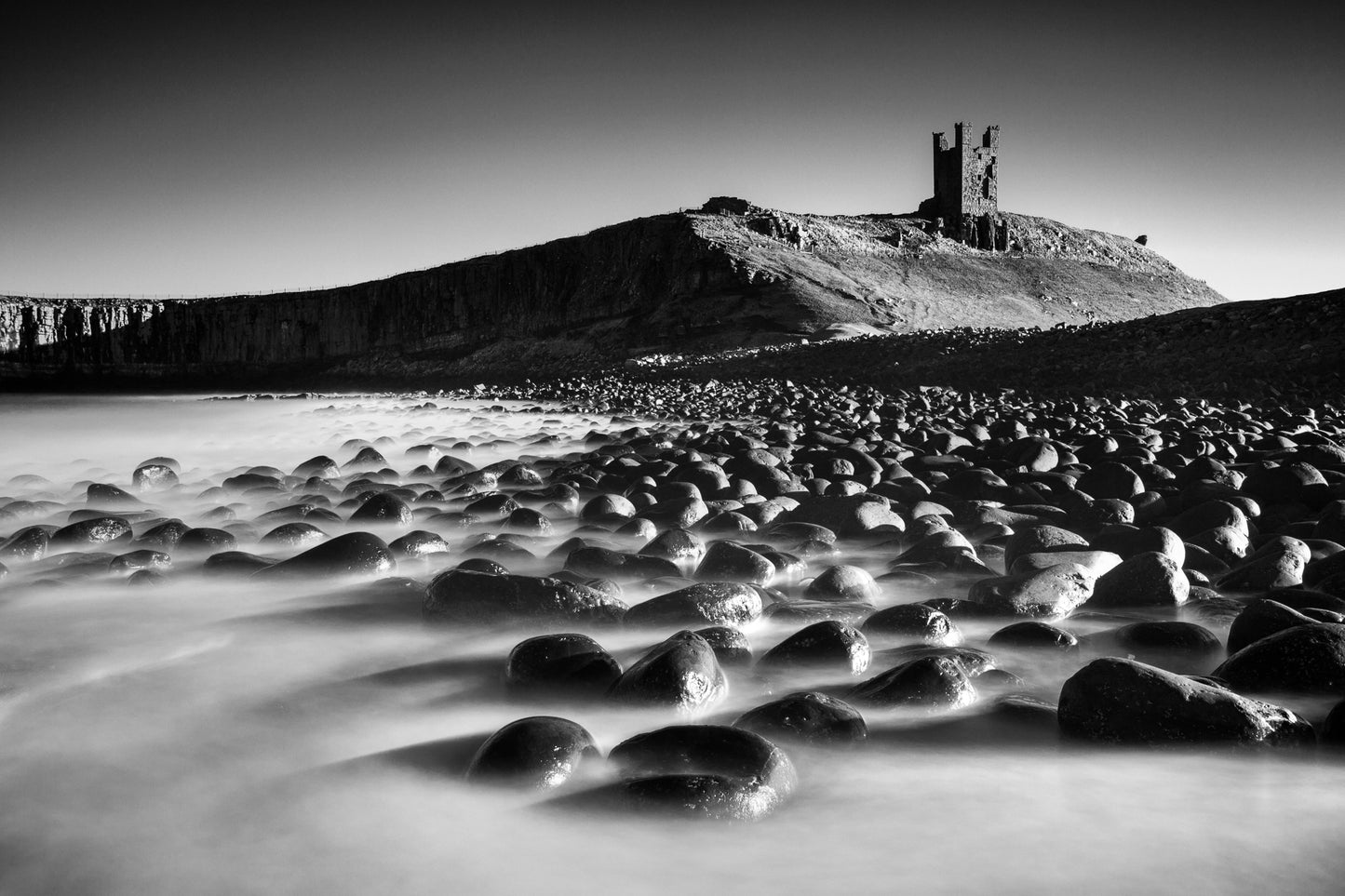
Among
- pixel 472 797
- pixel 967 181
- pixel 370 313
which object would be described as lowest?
pixel 472 797

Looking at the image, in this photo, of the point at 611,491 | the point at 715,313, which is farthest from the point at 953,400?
the point at 715,313

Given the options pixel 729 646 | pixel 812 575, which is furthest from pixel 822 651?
pixel 812 575

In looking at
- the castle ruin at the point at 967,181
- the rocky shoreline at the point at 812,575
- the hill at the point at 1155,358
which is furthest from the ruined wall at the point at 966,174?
the rocky shoreline at the point at 812,575

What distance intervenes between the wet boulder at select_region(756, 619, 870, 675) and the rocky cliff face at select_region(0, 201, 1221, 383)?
28.2m

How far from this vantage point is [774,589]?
270 centimetres

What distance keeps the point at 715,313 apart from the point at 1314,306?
23.8 metres

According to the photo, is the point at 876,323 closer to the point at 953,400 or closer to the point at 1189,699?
the point at 953,400

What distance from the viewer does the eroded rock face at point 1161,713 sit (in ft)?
4.68

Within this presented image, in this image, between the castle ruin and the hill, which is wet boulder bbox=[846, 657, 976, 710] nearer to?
the hill

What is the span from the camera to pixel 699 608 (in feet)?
A: 7.48

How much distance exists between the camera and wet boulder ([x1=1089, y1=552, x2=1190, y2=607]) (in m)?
2.37

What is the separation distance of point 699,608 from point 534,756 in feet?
3.14

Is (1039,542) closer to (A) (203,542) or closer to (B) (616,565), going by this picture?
(B) (616,565)

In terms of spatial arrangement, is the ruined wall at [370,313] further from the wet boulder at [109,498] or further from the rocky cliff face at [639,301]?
the wet boulder at [109,498]
